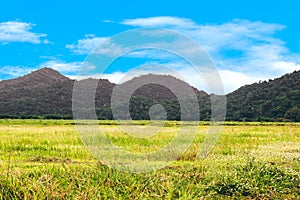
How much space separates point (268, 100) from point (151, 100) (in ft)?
69.5

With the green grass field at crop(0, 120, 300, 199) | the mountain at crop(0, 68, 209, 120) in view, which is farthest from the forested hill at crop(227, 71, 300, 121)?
the green grass field at crop(0, 120, 300, 199)

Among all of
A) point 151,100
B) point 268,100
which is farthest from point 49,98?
point 151,100

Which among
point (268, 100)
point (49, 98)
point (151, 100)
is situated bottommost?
point (151, 100)

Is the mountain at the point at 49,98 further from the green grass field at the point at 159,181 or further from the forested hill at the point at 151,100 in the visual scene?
the green grass field at the point at 159,181

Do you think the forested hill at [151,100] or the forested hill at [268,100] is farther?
the forested hill at [268,100]

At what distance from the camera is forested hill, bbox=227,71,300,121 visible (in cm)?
6294

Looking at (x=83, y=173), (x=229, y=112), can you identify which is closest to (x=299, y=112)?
(x=229, y=112)

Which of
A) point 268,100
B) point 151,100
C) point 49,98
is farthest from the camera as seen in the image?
point 49,98

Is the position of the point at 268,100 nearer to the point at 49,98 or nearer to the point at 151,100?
the point at 151,100

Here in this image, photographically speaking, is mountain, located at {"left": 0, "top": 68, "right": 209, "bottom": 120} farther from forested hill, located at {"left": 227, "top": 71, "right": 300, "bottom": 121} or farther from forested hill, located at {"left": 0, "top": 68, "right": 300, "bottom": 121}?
forested hill, located at {"left": 227, "top": 71, "right": 300, "bottom": 121}

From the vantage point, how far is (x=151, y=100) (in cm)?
5794

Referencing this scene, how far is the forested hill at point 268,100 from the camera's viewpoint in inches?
2478

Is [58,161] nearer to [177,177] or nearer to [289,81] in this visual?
[177,177]

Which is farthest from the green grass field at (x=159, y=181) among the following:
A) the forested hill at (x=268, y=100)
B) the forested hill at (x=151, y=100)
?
the forested hill at (x=268, y=100)
